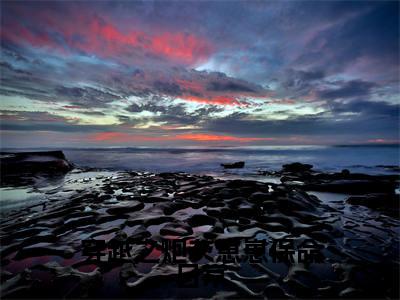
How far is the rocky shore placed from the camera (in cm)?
331

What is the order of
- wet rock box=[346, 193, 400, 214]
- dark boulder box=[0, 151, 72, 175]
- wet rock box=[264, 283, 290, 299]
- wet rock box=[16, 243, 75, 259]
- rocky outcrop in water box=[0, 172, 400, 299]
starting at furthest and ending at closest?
1. dark boulder box=[0, 151, 72, 175]
2. wet rock box=[346, 193, 400, 214]
3. wet rock box=[16, 243, 75, 259]
4. rocky outcrop in water box=[0, 172, 400, 299]
5. wet rock box=[264, 283, 290, 299]

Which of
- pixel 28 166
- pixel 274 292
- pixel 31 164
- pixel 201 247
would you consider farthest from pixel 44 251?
pixel 31 164

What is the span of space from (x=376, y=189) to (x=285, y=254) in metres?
8.43

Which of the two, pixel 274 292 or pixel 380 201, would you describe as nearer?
pixel 274 292

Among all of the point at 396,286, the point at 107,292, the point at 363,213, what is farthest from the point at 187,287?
the point at 363,213

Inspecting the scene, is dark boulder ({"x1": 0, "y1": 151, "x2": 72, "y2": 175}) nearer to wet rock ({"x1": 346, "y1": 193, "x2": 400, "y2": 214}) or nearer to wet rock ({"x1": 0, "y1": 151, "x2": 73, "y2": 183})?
wet rock ({"x1": 0, "y1": 151, "x2": 73, "y2": 183})

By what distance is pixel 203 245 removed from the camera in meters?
4.57

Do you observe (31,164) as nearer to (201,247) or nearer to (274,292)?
(201,247)

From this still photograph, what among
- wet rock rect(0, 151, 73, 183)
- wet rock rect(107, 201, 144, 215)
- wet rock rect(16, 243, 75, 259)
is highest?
wet rock rect(0, 151, 73, 183)

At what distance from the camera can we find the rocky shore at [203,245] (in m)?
3.31

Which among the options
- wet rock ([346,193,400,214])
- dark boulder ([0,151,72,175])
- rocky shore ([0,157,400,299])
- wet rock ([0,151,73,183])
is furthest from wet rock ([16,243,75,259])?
dark boulder ([0,151,72,175])

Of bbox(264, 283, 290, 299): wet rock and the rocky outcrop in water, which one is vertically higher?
the rocky outcrop in water

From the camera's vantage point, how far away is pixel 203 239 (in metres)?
4.82

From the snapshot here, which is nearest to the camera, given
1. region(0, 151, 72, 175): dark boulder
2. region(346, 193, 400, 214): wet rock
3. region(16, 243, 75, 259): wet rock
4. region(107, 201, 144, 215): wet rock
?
region(16, 243, 75, 259): wet rock
